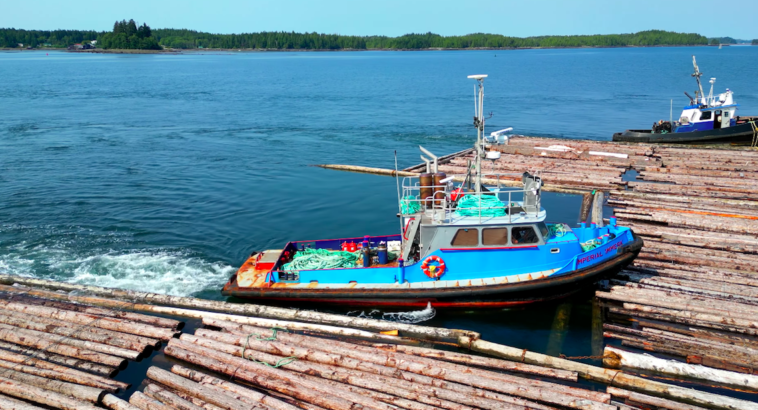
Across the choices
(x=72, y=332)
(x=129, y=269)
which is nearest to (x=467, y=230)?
(x=72, y=332)

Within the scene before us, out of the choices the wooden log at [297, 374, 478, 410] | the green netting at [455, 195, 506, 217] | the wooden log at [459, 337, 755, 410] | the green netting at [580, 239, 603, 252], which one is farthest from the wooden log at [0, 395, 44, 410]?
the green netting at [580, 239, 603, 252]

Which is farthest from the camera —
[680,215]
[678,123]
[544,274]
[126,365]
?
[678,123]

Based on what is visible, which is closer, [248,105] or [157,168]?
[157,168]

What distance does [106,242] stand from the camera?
69.7ft

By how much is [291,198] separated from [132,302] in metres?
12.7

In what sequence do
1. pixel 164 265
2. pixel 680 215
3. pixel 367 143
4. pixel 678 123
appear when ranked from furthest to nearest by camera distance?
pixel 367 143, pixel 678 123, pixel 680 215, pixel 164 265

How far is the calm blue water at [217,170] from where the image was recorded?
19172mm

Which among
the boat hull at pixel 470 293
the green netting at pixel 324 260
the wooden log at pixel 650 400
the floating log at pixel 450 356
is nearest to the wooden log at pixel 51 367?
the floating log at pixel 450 356

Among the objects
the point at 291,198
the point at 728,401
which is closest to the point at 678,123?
the point at 291,198

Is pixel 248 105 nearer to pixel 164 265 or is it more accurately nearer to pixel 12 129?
pixel 12 129

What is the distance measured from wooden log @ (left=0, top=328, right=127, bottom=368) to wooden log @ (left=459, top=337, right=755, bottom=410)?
24.6ft

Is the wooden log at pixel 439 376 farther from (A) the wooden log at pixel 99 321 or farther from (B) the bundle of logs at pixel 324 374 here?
(A) the wooden log at pixel 99 321

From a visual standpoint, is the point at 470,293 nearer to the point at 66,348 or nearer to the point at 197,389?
the point at 197,389

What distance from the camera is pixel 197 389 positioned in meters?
10.1
